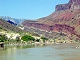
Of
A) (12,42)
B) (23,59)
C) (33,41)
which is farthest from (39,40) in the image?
(23,59)

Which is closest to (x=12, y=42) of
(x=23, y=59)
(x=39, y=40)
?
(x=39, y=40)

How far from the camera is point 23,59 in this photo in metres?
65.6

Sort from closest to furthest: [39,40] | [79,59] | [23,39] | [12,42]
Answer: [79,59] < [12,42] < [23,39] < [39,40]

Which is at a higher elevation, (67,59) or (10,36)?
(10,36)

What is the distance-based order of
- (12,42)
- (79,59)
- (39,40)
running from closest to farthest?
1. (79,59)
2. (12,42)
3. (39,40)

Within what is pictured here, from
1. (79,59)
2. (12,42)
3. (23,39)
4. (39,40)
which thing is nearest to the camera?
(79,59)

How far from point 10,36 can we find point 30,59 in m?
117

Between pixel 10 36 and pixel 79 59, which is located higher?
pixel 10 36

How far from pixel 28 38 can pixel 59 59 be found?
118m

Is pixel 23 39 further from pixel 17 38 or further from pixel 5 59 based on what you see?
pixel 5 59

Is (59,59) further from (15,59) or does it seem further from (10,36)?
(10,36)

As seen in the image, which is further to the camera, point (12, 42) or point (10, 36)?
point (10, 36)

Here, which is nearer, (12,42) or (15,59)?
(15,59)

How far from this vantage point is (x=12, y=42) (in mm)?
166500
